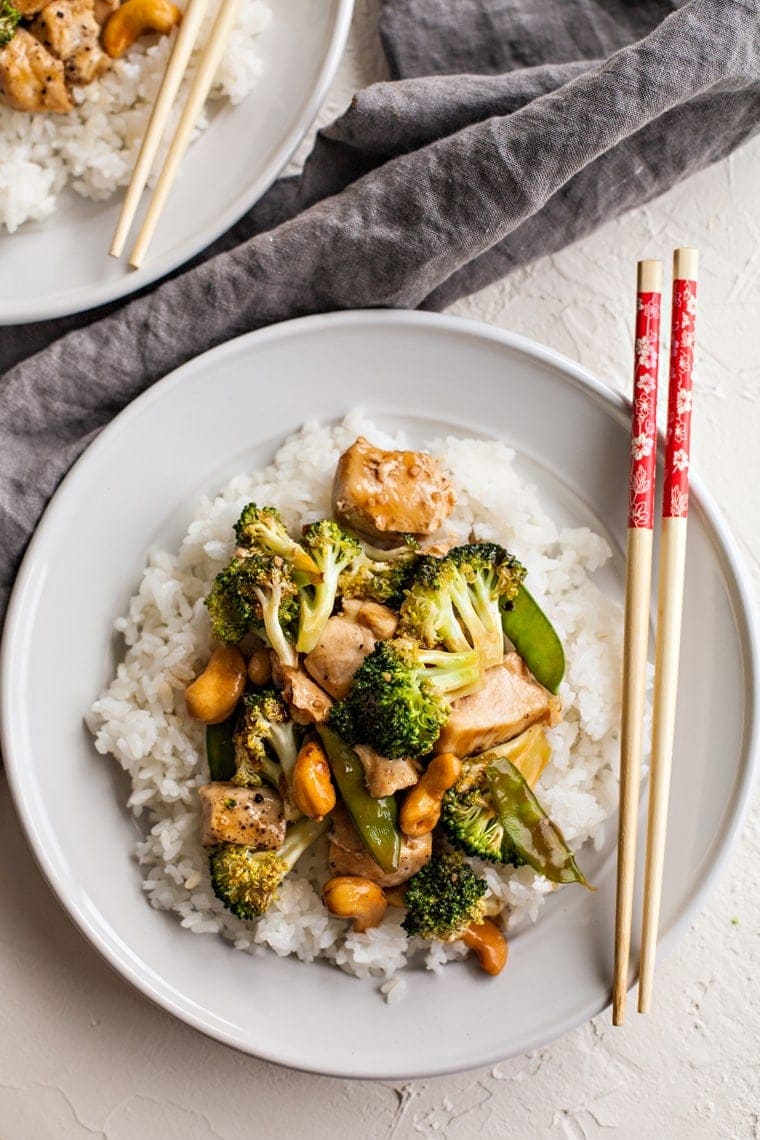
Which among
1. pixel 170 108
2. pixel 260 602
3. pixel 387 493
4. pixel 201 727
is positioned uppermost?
pixel 170 108

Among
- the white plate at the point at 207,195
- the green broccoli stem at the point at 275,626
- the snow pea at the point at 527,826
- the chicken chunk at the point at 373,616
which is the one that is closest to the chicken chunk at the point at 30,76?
the white plate at the point at 207,195

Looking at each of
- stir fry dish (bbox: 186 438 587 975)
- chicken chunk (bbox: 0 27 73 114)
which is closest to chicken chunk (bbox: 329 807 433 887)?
stir fry dish (bbox: 186 438 587 975)

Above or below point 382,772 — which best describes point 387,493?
above

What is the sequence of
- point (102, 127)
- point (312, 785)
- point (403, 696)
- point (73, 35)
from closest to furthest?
point (403, 696) → point (312, 785) → point (73, 35) → point (102, 127)

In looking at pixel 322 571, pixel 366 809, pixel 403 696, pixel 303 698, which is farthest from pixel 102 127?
pixel 366 809

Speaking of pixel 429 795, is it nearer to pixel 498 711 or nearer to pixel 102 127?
pixel 498 711

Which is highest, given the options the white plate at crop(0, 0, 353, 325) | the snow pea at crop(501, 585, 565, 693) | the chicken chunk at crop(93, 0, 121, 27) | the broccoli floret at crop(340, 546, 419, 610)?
A: the chicken chunk at crop(93, 0, 121, 27)

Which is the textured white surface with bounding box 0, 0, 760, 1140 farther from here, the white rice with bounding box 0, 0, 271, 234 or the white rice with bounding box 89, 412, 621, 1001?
the white rice with bounding box 0, 0, 271, 234
